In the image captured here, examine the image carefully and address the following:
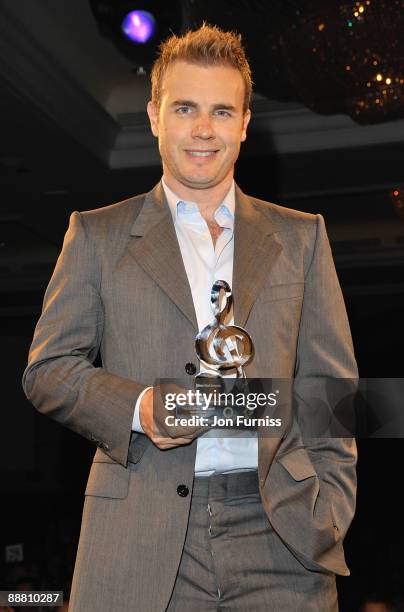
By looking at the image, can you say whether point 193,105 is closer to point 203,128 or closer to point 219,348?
point 203,128

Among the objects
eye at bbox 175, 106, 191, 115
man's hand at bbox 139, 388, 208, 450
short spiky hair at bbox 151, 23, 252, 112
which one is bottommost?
man's hand at bbox 139, 388, 208, 450

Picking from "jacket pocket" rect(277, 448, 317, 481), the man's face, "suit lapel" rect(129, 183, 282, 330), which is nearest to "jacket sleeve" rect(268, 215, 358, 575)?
"jacket pocket" rect(277, 448, 317, 481)

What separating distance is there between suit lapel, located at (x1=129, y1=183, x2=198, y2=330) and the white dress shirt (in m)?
0.03

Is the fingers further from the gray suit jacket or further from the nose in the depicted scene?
the nose

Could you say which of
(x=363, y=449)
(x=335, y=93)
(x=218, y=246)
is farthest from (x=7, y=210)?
(x=218, y=246)

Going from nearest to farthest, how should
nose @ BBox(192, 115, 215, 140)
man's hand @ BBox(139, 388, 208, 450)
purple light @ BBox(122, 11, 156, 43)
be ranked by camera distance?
man's hand @ BBox(139, 388, 208, 450) < nose @ BBox(192, 115, 215, 140) < purple light @ BBox(122, 11, 156, 43)

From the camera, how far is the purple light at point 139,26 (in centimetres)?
287

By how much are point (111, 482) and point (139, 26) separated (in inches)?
66.2

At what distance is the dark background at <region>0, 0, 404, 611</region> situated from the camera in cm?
299

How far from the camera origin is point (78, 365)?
5.17 ft

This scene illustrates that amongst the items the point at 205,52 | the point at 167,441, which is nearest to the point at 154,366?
the point at 167,441

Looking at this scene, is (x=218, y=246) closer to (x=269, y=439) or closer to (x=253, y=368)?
(x=253, y=368)

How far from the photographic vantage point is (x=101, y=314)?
1644mm

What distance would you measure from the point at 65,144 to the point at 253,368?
5.61ft
